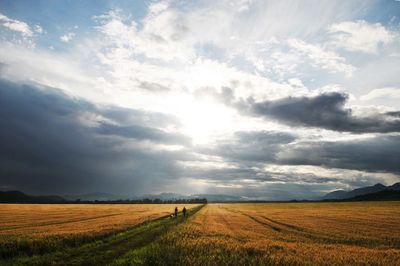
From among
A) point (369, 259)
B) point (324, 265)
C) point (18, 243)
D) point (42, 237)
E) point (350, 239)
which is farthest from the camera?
point (350, 239)

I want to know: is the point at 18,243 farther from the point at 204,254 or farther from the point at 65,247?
the point at 204,254

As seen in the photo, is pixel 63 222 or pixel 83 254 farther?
pixel 63 222

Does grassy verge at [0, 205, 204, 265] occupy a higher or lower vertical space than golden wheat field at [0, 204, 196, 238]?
lower

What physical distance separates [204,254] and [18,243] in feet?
45.5

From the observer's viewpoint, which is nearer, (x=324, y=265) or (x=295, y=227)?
(x=324, y=265)

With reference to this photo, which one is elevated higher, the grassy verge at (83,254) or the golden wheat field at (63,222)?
the golden wheat field at (63,222)

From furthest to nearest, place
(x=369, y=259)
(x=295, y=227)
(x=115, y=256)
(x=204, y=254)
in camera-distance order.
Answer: (x=295, y=227), (x=115, y=256), (x=204, y=254), (x=369, y=259)

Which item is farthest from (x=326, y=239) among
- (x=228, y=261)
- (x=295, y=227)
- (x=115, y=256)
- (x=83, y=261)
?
(x=83, y=261)

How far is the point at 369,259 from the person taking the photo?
746 inches

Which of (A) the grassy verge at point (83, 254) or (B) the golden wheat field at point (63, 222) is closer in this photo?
(A) the grassy verge at point (83, 254)

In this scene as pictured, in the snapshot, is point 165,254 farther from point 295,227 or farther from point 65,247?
point 295,227

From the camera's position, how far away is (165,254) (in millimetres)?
19969

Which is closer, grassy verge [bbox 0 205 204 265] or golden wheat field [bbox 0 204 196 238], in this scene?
grassy verge [bbox 0 205 204 265]

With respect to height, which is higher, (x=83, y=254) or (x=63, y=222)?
(x=63, y=222)
